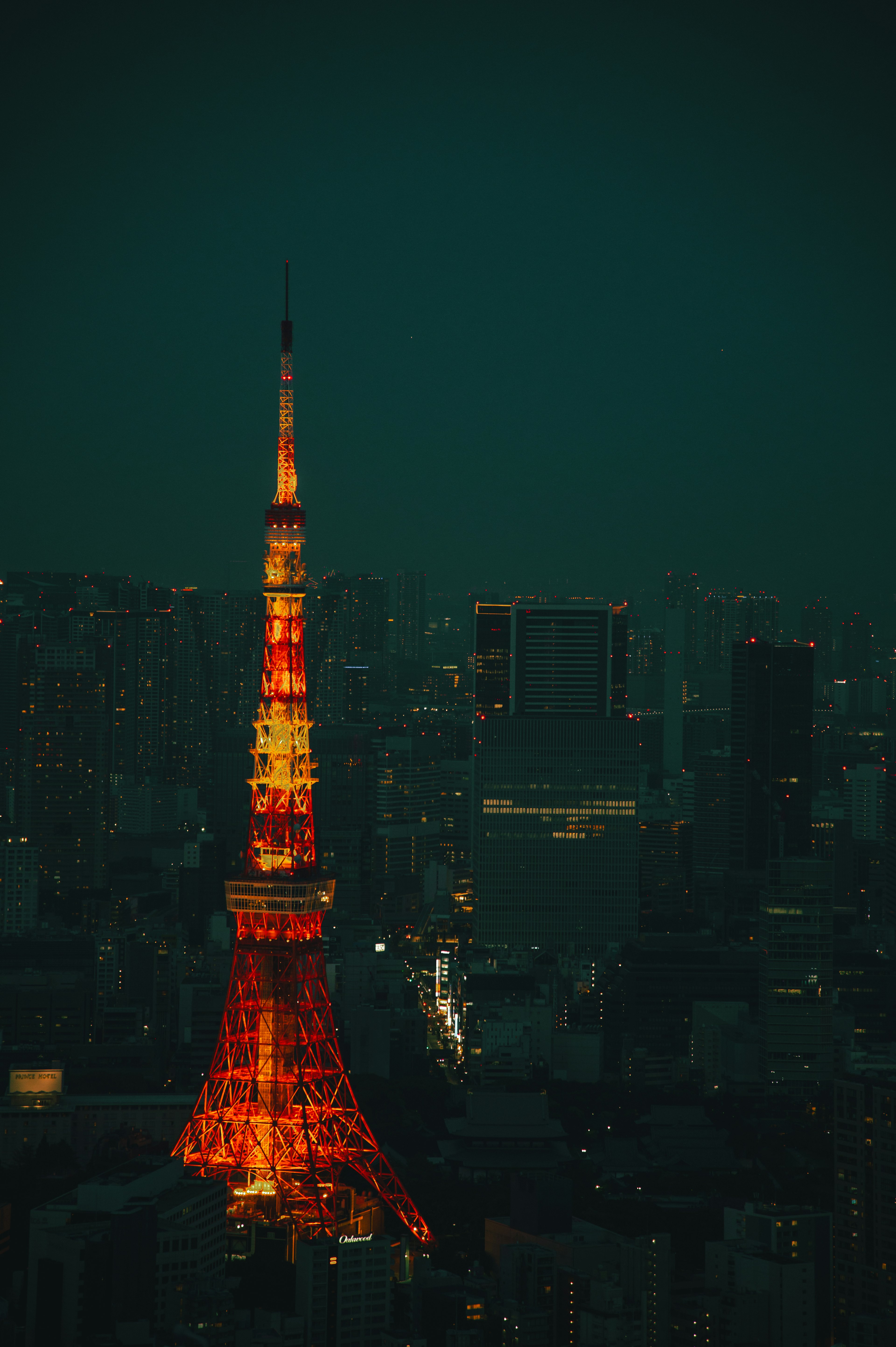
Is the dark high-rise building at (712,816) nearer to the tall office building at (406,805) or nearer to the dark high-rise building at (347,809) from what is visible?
the tall office building at (406,805)

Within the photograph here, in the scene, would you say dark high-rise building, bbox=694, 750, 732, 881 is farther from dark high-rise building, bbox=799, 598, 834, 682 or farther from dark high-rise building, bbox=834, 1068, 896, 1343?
dark high-rise building, bbox=834, 1068, 896, 1343

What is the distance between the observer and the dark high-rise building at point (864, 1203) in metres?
14.7

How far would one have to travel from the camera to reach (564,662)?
115ft

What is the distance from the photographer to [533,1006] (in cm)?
2477

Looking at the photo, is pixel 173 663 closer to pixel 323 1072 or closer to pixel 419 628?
pixel 419 628

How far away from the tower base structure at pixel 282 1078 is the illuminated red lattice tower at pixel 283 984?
1 cm

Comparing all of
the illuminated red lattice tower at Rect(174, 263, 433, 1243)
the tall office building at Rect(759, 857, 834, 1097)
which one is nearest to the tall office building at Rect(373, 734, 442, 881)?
the tall office building at Rect(759, 857, 834, 1097)

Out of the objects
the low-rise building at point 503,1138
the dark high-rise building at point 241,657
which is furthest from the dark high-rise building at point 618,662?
the low-rise building at point 503,1138

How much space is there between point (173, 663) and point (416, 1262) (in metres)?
29.5

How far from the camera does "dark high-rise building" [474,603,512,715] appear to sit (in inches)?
1412

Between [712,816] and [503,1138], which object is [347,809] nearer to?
[712,816]

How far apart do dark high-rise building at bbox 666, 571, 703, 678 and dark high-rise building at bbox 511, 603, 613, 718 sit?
2216 mm

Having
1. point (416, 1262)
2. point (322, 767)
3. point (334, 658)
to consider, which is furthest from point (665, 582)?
point (416, 1262)

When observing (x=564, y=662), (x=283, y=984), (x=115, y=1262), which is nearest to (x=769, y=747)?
Result: (x=564, y=662)
